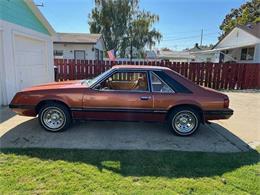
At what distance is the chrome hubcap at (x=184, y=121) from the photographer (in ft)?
16.7

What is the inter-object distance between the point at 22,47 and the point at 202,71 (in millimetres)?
9352

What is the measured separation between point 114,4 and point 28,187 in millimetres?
30909

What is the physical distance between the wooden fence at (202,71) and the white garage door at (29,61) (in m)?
2.18

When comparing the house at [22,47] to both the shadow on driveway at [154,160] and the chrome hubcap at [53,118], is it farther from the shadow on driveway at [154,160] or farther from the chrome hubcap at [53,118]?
the shadow on driveway at [154,160]

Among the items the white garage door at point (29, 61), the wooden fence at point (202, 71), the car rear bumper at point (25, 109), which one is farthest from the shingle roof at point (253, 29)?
the car rear bumper at point (25, 109)

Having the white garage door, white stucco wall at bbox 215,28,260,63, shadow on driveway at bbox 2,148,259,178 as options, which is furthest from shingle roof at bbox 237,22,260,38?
shadow on driveway at bbox 2,148,259,178

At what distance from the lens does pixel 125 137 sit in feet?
16.6

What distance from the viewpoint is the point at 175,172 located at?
11.8 feet

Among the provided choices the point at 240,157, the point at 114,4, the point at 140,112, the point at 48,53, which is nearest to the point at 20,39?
the point at 48,53

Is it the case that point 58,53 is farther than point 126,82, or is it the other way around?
point 58,53

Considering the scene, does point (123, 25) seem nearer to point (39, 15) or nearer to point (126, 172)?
point (39, 15)

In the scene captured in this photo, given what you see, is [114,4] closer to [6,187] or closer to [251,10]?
[251,10]

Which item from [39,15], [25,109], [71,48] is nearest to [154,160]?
[25,109]

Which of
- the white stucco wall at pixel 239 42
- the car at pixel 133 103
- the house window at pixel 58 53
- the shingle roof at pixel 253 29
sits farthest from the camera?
the house window at pixel 58 53
